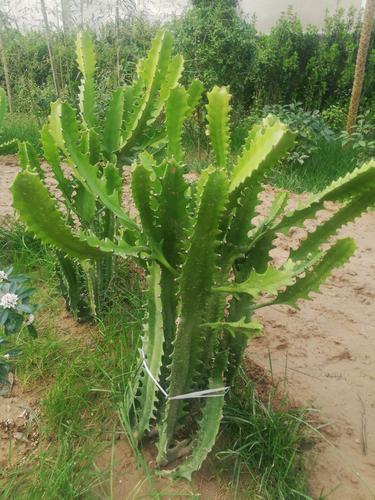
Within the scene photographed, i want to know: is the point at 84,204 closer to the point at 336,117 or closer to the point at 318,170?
the point at 318,170

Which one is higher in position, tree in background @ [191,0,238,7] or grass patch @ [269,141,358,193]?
tree in background @ [191,0,238,7]

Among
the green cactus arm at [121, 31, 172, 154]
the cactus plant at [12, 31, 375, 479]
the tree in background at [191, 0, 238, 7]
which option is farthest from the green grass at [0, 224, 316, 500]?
the tree in background at [191, 0, 238, 7]

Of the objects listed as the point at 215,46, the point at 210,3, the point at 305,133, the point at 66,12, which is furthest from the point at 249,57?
the point at 66,12

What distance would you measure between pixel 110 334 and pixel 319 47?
565 centimetres

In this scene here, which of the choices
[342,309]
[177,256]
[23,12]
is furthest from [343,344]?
[23,12]

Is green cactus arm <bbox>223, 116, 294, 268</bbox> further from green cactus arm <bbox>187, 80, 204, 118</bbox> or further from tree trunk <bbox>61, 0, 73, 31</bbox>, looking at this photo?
tree trunk <bbox>61, 0, 73, 31</bbox>

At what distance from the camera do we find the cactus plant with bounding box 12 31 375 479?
Answer: 3.74 feet

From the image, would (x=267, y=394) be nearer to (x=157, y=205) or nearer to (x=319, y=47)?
(x=157, y=205)

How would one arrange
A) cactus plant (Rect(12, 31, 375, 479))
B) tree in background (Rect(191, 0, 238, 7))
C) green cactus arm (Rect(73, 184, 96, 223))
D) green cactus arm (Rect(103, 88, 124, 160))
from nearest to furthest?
cactus plant (Rect(12, 31, 375, 479)) < green cactus arm (Rect(73, 184, 96, 223)) < green cactus arm (Rect(103, 88, 124, 160)) < tree in background (Rect(191, 0, 238, 7))

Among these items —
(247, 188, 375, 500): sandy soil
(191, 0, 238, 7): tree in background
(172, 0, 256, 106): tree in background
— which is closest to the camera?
(247, 188, 375, 500): sandy soil

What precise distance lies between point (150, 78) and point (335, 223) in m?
1.00

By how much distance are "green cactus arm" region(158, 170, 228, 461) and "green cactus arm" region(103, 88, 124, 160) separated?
0.87 m

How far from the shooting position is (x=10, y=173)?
13.6 feet

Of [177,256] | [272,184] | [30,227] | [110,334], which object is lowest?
[272,184]
